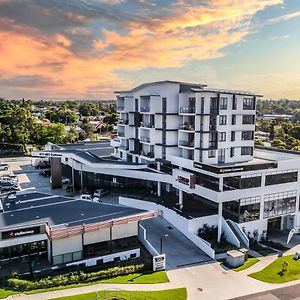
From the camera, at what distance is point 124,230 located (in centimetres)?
3431

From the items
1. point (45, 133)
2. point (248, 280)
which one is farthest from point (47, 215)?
point (45, 133)

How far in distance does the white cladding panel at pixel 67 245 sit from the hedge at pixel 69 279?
102 inches

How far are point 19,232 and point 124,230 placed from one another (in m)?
9.72

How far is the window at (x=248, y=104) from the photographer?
4609 cm

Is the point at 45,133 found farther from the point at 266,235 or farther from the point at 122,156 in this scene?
the point at 266,235

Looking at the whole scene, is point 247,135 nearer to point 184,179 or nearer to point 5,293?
point 184,179

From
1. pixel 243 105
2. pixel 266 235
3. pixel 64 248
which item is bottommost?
pixel 266 235

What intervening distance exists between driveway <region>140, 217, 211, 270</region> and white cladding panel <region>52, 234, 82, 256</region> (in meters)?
8.34

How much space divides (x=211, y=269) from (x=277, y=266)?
262 inches

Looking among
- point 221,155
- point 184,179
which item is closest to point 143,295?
point 184,179

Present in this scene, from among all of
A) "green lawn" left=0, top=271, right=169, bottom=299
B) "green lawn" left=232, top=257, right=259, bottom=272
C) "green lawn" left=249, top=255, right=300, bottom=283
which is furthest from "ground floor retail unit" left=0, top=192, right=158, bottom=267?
"green lawn" left=249, top=255, right=300, bottom=283

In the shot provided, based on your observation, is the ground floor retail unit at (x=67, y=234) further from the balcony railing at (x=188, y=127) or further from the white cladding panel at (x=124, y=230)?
the balcony railing at (x=188, y=127)

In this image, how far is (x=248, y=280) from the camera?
30906 mm

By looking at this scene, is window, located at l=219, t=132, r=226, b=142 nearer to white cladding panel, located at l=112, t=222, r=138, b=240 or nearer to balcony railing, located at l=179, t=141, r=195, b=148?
balcony railing, located at l=179, t=141, r=195, b=148
